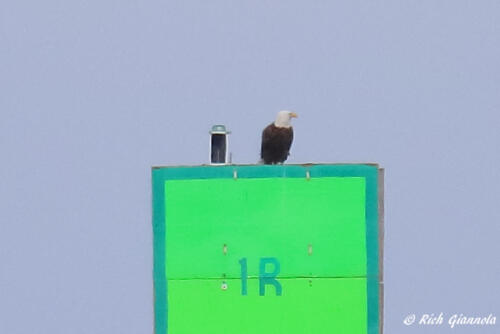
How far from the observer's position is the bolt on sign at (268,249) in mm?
3629

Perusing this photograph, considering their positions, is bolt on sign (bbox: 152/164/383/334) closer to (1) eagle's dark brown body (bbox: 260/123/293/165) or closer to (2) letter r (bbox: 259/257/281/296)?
(2) letter r (bbox: 259/257/281/296)

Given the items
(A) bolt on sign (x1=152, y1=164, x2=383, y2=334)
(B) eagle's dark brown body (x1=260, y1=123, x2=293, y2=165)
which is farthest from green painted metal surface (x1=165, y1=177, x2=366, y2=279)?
(B) eagle's dark brown body (x1=260, y1=123, x2=293, y2=165)

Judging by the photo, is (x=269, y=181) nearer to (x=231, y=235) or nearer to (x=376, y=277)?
(x=231, y=235)

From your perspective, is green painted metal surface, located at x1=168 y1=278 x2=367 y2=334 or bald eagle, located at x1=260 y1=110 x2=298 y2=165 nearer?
green painted metal surface, located at x1=168 y1=278 x2=367 y2=334

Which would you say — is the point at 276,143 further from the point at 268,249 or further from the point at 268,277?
the point at 268,277

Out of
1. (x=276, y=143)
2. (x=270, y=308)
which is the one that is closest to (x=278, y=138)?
(x=276, y=143)

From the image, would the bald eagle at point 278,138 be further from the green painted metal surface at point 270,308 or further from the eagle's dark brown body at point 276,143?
the green painted metal surface at point 270,308

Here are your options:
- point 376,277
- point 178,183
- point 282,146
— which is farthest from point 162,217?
point 376,277

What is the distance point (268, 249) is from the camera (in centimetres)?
365

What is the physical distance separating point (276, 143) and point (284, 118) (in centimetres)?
14

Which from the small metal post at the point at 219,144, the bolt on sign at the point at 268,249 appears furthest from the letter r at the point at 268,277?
the small metal post at the point at 219,144

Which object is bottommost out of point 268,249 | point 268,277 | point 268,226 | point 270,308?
point 270,308

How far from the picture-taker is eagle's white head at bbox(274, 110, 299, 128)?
406 centimetres

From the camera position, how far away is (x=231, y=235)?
366 centimetres
